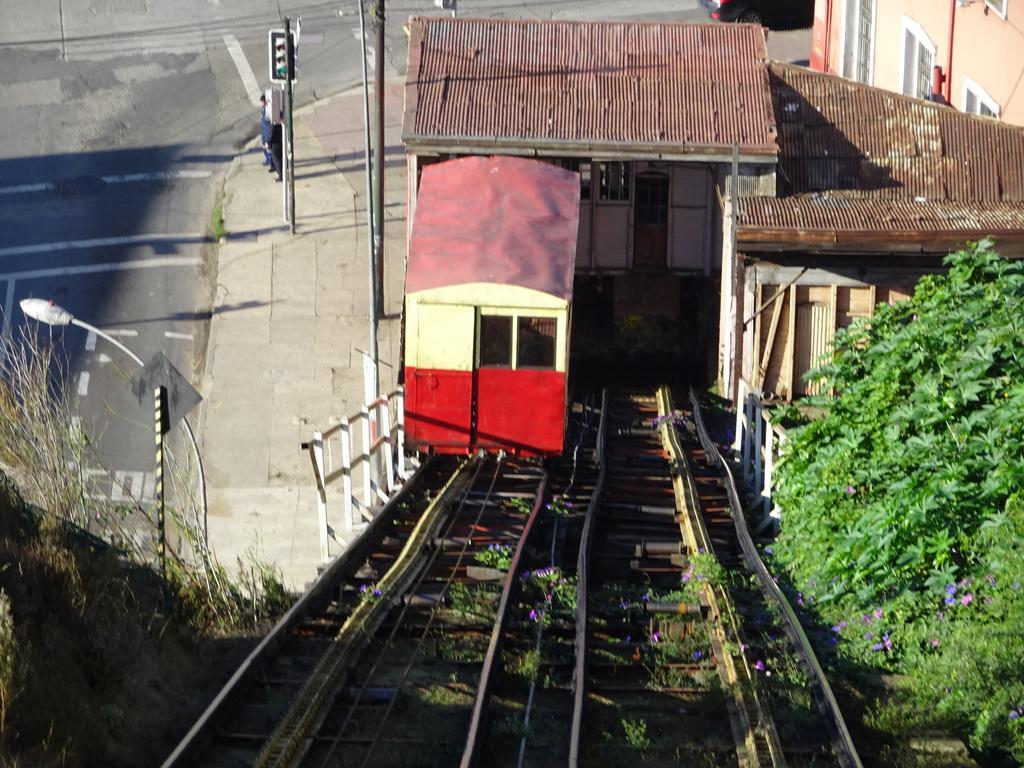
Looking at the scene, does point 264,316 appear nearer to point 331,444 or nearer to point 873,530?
point 331,444

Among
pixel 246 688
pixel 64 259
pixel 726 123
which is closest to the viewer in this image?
pixel 246 688

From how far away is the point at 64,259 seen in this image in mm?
28672

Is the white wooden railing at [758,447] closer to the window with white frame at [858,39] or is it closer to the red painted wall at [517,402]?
the red painted wall at [517,402]

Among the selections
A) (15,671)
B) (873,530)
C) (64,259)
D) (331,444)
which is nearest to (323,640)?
(15,671)

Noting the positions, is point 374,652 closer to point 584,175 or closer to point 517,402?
point 517,402

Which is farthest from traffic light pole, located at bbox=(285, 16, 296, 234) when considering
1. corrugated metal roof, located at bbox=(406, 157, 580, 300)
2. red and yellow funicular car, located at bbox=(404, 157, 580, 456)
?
red and yellow funicular car, located at bbox=(404, 157, 580, 456)

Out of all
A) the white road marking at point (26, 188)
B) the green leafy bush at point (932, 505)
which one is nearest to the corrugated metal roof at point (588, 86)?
the green leafy bush at point (932, 505)

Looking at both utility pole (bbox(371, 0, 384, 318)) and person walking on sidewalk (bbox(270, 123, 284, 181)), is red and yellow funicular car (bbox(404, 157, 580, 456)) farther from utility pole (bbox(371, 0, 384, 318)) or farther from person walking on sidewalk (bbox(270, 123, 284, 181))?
person walking on sidewalk (bbox(270, 123, 284, 181))

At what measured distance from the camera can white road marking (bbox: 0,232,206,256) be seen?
95.1ft

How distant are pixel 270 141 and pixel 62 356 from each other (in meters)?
7.44

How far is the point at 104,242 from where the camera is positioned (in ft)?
96.1

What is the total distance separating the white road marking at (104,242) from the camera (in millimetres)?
29000

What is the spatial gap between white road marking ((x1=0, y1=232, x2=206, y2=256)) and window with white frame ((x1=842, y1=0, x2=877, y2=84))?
1489cm

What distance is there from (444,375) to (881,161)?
9309 mm
